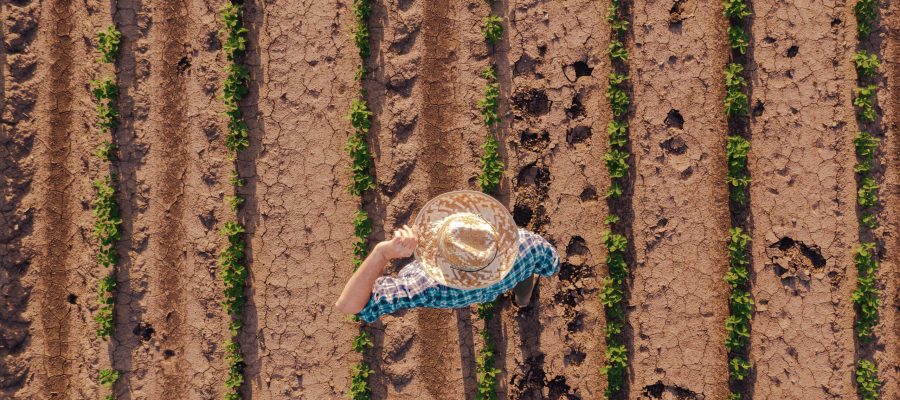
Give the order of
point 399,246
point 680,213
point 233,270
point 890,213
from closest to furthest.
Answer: point 399,246
point 890,213
point 680,213
point 233,270

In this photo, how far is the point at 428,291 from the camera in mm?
4469

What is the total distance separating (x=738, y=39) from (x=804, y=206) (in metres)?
1.99

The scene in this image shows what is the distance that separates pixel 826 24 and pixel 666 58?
5.79 ft

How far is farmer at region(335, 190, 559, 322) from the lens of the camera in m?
4.02

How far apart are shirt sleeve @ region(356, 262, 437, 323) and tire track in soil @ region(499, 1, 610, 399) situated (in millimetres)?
1994

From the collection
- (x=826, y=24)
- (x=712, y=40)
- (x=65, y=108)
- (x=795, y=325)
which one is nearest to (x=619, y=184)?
(x=712, y=40)

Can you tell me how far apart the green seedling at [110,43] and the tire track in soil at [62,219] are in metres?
0.19

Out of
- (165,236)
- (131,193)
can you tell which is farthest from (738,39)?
(131,193)

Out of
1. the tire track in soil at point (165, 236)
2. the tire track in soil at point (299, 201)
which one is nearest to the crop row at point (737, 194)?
the tire track in soil at point (299, 201)

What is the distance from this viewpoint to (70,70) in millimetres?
6492

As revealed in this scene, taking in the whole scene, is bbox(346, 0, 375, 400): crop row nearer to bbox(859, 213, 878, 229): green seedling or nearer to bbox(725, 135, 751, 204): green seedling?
bbox(725, 135, 751, 204): green seedling

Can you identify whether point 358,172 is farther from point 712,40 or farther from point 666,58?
point 712,40

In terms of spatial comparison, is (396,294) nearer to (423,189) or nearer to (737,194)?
(423,189)

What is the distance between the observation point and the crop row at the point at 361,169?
6.23m
